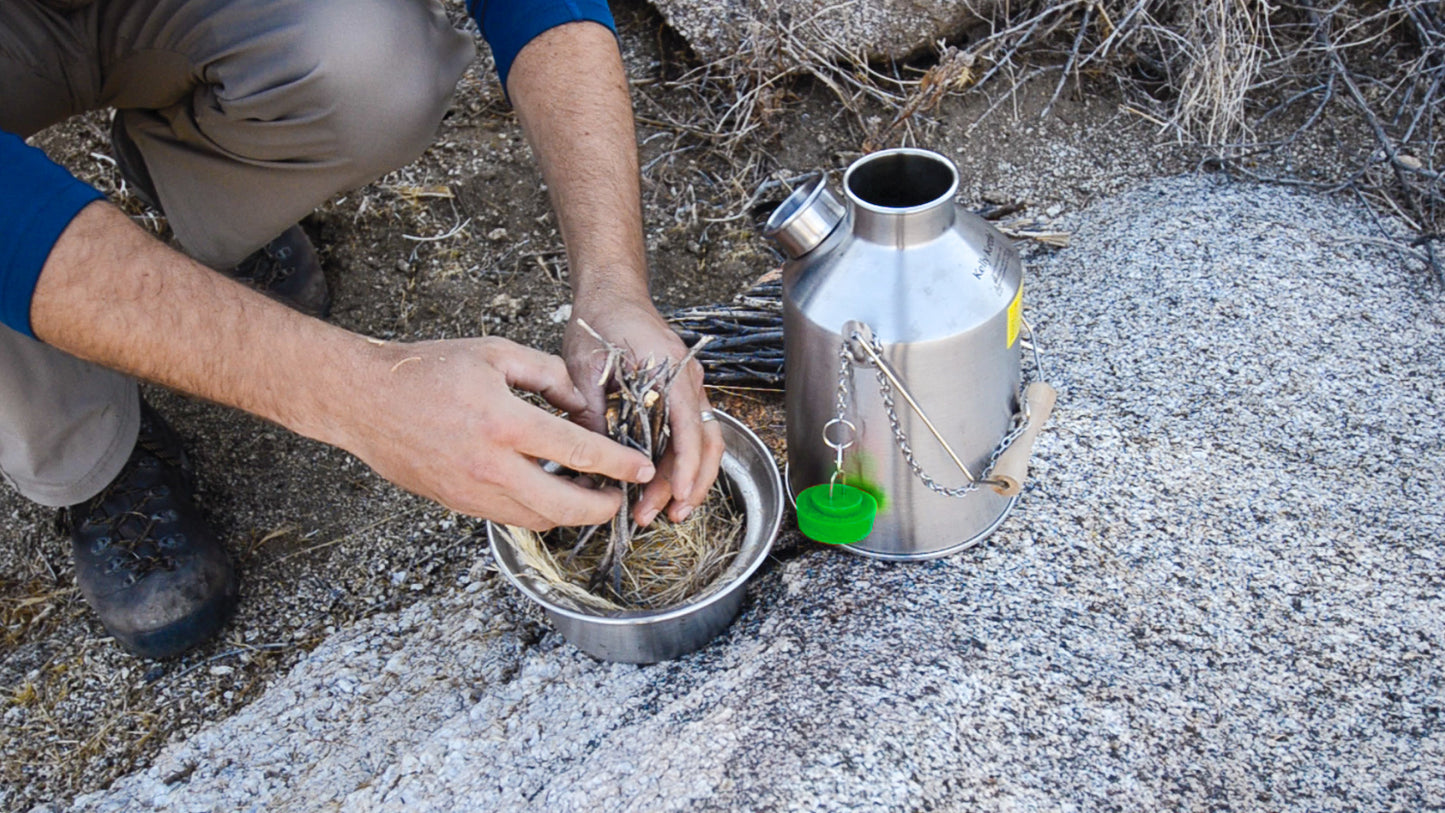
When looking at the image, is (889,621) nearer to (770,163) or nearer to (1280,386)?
(1280,386)

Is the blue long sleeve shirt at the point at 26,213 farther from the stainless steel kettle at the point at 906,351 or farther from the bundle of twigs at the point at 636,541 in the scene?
the stainless steel kettle at the point at 906,351

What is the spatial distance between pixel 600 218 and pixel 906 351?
26.7 inches

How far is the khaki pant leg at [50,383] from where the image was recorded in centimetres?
212

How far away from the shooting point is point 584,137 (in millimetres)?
2100

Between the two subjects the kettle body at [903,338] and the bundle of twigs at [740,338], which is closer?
the kettle body at [903,338]

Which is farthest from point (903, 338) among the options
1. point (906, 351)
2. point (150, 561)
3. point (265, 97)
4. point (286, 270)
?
point (286, 270)

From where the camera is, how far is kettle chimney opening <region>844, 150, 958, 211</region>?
1750mm

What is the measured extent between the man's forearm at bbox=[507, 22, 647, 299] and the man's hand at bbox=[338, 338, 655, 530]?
450 millimetres

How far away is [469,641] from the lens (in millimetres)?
2037

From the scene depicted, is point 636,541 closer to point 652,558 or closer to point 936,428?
point 652,558

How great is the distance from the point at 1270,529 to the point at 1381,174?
1.52 meters

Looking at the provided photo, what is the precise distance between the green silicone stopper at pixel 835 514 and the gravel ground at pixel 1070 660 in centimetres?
13

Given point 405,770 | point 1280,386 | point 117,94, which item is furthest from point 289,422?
point 1280,386

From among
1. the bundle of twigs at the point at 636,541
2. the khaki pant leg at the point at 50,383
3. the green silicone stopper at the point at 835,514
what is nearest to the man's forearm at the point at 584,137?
the bundle of twigs at the point at 636,541
